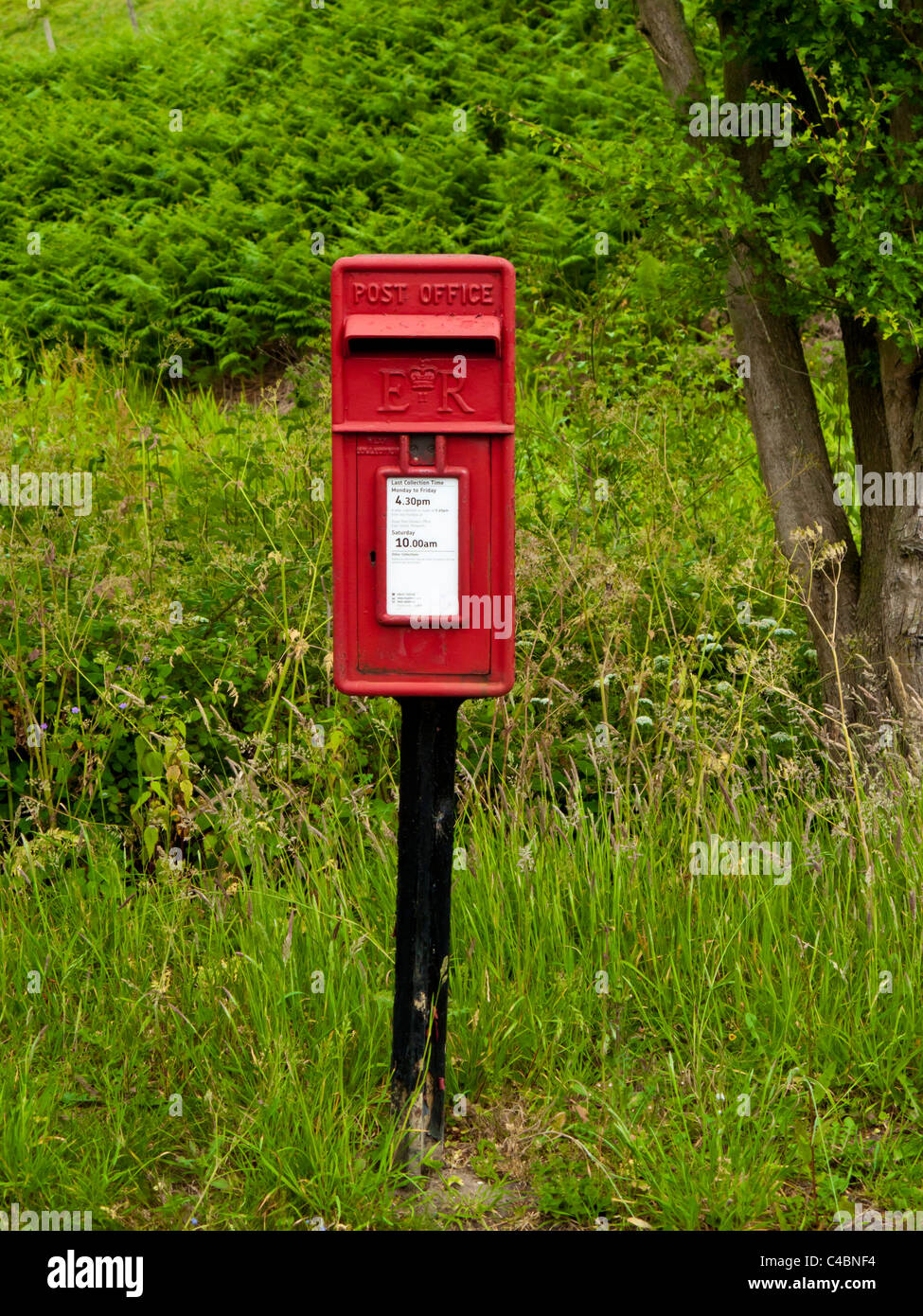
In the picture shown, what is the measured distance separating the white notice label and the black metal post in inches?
9.0

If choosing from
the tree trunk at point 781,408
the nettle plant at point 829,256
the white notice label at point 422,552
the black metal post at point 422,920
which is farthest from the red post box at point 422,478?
the tree trunk at point 781,408

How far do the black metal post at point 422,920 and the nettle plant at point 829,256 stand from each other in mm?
1295

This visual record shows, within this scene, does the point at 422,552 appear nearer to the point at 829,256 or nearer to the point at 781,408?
the point at 781,408

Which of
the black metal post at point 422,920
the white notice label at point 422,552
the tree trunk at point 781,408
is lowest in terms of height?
the black metal post at point 422,920

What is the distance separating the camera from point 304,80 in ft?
41.7

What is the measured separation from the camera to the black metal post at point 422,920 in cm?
259

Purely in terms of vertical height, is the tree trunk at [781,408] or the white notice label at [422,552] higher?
the tree trunk at [781,408]

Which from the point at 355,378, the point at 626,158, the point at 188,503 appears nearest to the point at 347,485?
the point at 355,378

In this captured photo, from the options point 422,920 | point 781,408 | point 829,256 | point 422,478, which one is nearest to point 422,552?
point 422,478

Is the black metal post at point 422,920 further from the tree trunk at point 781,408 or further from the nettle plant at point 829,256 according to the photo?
the tree trunk at point 781,408

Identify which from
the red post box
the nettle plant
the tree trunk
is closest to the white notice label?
the red post box

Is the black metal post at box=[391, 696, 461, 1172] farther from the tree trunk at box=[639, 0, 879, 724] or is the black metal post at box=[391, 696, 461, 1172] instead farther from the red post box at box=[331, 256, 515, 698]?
the tree trunk at box=[639, 0, 879, 724]

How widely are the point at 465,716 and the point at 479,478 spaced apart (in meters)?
1.77

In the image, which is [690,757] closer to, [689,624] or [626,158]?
[689,624]
